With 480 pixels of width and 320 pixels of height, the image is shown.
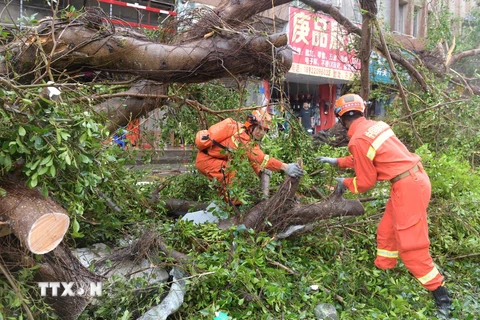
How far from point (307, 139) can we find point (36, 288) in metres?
3.26

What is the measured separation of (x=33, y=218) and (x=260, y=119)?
229cm

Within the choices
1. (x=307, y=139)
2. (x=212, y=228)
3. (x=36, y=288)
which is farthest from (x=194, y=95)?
(x=36, y=288)

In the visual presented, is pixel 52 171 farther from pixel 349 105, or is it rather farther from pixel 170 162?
pixel 170 162

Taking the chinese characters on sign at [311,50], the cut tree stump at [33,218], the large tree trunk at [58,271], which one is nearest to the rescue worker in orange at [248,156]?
the large tree trunk at [58,271]

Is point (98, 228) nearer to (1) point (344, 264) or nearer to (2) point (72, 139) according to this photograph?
(2) point (72, 139)

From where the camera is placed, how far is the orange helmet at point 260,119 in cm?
392

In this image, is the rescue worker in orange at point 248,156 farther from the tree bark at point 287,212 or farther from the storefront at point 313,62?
the storefront at point 313,62

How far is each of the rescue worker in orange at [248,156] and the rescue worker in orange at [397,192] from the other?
0.62 metres

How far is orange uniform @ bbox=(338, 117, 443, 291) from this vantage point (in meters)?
3.09

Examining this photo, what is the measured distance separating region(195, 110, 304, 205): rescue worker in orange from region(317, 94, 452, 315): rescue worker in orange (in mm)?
622

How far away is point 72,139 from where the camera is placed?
237cm

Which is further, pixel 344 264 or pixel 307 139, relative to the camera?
pixel 307 139

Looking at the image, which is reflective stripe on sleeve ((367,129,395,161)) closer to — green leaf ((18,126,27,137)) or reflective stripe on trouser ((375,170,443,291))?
reflective stripe on trouser ((375,170,443,291))

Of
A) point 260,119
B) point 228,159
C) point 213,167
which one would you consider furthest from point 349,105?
point 213,167
